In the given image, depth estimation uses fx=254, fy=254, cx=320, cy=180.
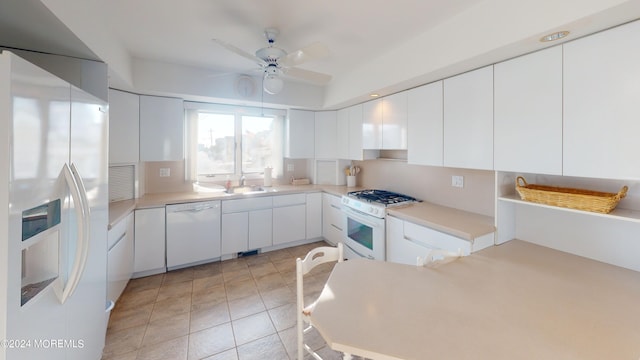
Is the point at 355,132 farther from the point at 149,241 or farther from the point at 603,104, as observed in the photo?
the point at 149,241

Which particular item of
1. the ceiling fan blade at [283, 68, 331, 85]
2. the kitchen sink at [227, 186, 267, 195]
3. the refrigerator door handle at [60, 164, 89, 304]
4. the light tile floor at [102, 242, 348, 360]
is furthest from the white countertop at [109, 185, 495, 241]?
the ceiling fan blade at [283, 68, 331, 85]

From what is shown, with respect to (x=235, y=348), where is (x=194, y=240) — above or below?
above

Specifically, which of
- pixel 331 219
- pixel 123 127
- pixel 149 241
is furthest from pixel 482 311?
pixel 123 127

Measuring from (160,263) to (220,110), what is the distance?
83.1 inches

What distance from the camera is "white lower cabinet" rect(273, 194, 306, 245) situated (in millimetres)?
3576

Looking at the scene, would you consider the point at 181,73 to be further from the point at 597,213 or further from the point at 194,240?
the point at 597,213

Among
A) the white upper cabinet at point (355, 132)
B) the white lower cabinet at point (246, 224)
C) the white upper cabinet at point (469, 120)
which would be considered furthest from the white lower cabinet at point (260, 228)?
the white upper cabinet at point (469, 120)

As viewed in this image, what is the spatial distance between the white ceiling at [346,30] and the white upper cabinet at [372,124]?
318 mm

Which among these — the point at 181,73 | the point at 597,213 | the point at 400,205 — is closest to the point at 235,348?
the point at 400,205

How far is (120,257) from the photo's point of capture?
92.8 inches

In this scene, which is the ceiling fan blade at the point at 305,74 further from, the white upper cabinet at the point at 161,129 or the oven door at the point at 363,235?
the white upper cabinet at the point at 161,129

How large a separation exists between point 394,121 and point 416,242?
4.32ft

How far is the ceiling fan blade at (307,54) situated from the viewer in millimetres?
1688

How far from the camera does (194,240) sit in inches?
121
